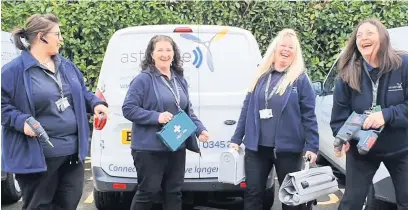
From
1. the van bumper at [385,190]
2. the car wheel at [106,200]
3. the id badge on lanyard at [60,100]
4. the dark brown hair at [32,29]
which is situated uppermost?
the dark brown hair at [32,29]

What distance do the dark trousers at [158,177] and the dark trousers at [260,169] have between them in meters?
0.53

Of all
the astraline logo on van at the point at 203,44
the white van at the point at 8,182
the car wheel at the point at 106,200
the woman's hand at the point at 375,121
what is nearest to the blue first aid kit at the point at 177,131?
the astraline logo on van at the point at 203,44

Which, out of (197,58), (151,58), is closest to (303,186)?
(151,58)

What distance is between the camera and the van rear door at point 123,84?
4371mm

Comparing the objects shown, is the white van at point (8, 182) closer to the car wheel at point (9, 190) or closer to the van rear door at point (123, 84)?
the car wheel at point (9, 190)

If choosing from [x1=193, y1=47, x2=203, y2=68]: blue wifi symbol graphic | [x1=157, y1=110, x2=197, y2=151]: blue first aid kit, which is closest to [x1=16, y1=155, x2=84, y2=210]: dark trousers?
[x1=157, y1=110, x2=197, y2=151]: blue first aid kit

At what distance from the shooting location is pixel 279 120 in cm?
365

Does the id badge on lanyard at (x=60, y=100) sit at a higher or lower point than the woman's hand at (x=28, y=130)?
higher

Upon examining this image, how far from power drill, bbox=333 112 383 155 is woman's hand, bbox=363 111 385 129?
0.03 meters

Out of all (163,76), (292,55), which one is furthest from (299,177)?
(163,76)

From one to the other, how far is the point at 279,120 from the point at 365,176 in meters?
0.69

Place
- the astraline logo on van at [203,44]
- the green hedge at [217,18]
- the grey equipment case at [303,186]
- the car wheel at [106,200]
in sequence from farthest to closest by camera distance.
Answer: the green hedge at [217,18] → the car wheel at [106,200] → the astraline logo on van at [203,44] → the grey equipment case at [303,186]

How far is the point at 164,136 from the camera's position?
366 cm

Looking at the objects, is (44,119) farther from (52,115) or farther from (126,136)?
(126,136)
